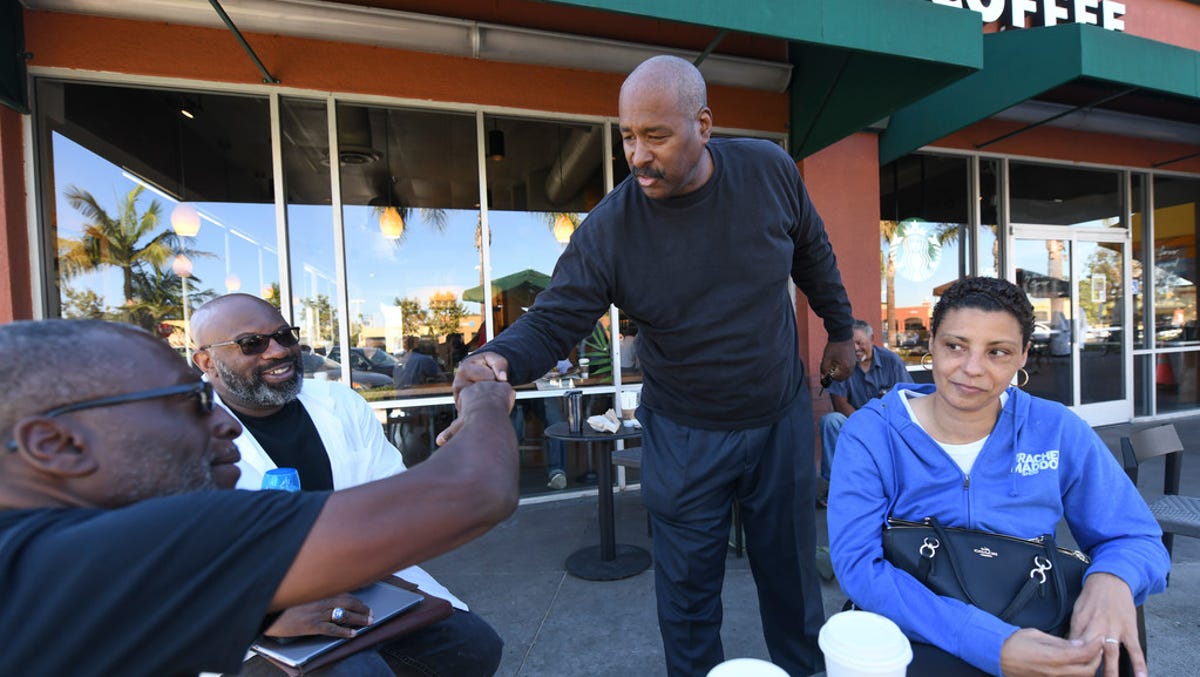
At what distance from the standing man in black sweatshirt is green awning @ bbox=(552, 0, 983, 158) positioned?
6.52 ft

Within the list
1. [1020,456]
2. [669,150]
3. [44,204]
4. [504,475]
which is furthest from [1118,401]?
[44,204]

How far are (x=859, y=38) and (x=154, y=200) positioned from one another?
4.99 metres

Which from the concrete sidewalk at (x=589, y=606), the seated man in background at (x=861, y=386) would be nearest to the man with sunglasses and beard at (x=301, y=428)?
the concrete sidewalk at (x=589, y=606)

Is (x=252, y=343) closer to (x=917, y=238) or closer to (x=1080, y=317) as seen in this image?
(x=917, y=238)

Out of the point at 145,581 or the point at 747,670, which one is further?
the point at 747,670

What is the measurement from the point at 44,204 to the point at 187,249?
806 mm


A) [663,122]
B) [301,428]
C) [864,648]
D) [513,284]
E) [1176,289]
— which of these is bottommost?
[864,648]

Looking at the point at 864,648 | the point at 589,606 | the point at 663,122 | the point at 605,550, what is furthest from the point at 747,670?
the point at 605,550

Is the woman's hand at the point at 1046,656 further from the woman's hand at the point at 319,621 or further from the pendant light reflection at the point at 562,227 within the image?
the pendant light reflection at the point at 562,227

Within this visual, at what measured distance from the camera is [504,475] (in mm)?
862

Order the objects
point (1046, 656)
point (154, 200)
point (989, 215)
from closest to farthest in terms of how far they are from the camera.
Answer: point (1046, 656) → point (154, 200) → point (989, 215)

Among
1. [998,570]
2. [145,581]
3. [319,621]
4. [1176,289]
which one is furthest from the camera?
[1176,289]

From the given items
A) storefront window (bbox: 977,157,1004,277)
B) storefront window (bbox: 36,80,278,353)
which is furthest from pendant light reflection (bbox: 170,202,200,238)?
storefront window (bbox: 977,157,1004,277)

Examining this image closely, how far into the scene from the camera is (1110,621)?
3.85 feet
